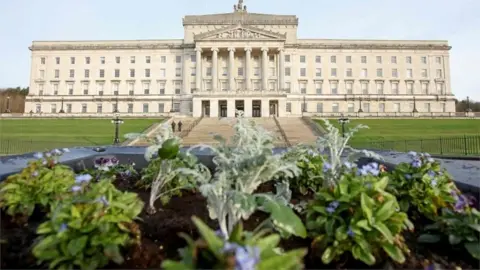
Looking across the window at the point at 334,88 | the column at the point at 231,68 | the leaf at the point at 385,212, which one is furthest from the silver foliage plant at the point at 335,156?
the window at the point at 334,88

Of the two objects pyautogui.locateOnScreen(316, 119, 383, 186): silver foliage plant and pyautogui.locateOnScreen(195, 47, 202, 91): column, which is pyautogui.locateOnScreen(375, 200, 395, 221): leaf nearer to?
pyautogui.locateOnScreen(316, 119, 383, 186): silver foliage plant

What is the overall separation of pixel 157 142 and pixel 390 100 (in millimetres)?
75385

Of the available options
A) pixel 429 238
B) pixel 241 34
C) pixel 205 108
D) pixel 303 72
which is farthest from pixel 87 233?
pixel 303 72

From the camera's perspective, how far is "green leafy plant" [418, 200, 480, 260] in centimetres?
265

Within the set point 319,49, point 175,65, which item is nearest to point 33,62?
point 175,65

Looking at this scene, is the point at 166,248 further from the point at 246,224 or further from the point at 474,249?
the point at 474,249

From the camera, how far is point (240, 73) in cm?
6894

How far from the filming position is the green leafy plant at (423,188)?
11.3 feet

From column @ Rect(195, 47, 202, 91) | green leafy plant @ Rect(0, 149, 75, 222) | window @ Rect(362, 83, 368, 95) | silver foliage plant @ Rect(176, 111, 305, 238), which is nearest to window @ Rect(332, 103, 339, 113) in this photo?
window @ Rect(362, 83, 368, 95)

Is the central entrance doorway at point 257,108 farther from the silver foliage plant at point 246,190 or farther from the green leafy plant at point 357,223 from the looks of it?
the green leafy plant at point 357,223

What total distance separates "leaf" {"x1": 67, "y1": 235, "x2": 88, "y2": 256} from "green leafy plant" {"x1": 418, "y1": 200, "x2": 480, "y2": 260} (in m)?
3.00

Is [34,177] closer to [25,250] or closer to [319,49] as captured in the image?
[25,250]

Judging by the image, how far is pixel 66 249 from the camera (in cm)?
230

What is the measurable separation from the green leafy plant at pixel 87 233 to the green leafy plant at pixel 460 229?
2760mm
